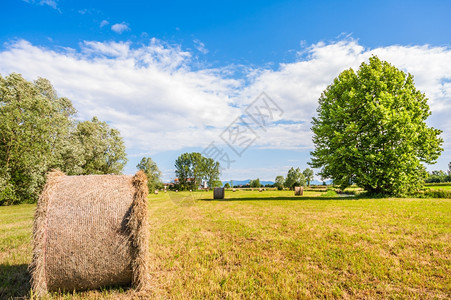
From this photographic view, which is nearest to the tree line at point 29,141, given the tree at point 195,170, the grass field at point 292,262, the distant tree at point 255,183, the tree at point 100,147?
the tree at point 100,147

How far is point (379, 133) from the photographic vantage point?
2000cm

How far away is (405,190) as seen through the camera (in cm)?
2095

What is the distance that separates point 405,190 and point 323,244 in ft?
68.7

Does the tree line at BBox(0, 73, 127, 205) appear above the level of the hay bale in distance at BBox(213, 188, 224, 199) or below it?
above

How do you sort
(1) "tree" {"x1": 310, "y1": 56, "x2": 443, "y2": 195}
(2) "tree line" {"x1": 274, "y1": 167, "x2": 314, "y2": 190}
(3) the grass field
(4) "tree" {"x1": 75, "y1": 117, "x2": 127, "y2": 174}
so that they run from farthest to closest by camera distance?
(2) "tree line" {"x1": 274, "y1": 167, "x2": 314, "y2": 190}, (4) "tree" {"x1": 75, "y1": 117, "x2": 127, "y2": 174}, (1) "tree" {"x1": 310, "y1": 56, "x2": 443, "y2": 195}, (3) the grass field

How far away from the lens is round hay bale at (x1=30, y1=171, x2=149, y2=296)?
159 inches

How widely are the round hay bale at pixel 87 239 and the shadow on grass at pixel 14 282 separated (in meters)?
0.49

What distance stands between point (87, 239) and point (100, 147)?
37.4 m

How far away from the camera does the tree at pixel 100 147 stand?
1376 inches

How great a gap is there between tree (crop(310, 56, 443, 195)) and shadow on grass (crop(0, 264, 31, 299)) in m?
21.9

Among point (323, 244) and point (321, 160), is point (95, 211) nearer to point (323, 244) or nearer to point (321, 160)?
point (323, 244)

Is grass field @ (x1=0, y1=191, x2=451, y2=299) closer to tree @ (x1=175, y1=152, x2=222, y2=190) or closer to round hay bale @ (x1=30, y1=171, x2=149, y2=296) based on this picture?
round hay bale @ (x1=30, y1=171, x2=149, y2=296)

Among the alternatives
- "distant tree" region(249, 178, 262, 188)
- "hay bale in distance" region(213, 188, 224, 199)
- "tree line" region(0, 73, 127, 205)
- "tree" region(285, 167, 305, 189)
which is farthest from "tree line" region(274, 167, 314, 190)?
"tree line" region(0, 73, 127, 205)

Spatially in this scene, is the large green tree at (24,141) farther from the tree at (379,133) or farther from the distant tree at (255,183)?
the distant tree at (255,183)
